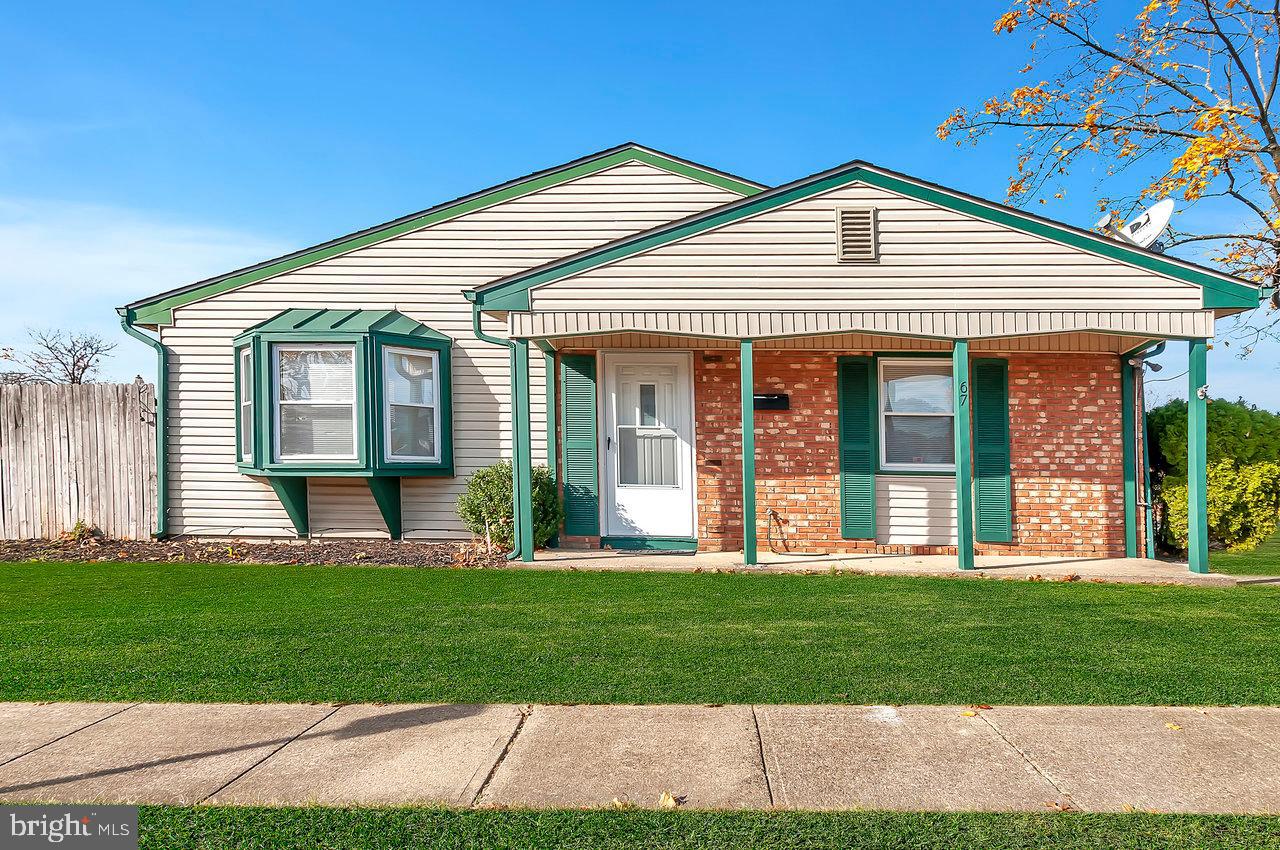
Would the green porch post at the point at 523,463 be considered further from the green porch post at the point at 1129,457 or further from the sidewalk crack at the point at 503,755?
the green porch post at the point at 1129,457

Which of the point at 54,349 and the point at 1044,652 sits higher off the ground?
the point at 54,349

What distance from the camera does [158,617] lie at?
21.8 feet

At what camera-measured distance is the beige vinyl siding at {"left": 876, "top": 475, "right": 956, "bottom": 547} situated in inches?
390

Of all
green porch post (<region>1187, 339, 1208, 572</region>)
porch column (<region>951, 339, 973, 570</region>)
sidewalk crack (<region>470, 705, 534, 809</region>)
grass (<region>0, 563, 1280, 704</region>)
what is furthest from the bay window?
green porch post (<region>1187, 339, 1208, 572</region>)

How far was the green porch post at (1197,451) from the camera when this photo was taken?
27.8 feet

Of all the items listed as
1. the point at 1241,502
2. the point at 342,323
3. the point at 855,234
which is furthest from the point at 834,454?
the point at 342,323

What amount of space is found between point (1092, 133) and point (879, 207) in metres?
11.1

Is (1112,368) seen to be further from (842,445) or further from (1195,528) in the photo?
(842,445)

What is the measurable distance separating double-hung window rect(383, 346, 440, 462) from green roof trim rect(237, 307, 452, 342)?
0.28 meters

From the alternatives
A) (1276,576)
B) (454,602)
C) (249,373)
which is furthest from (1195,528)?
(249,373)

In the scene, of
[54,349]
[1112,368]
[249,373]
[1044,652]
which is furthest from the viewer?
[54,349]

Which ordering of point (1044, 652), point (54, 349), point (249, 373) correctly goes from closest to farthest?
point (1044, 652), point (249, 373), point (54, 349)

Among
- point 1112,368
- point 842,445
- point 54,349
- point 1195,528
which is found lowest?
point 1195,528
